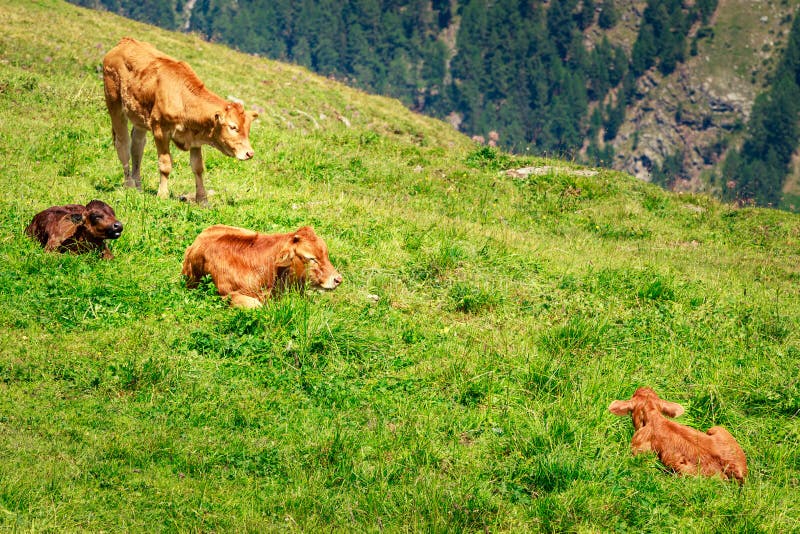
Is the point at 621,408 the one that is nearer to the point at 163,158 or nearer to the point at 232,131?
the point at 232,131

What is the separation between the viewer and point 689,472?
25.3 feet

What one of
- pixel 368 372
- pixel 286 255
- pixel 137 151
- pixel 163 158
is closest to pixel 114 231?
pixel 286 255

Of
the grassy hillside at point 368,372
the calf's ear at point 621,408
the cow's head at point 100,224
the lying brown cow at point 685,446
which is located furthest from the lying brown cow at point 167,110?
the lying brown cow at point 685,446

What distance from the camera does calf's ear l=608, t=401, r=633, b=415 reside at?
855 cm

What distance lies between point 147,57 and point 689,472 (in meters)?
11.9

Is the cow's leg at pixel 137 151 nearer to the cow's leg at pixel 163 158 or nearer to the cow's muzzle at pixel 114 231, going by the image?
the cow's leg at pixel 163 158

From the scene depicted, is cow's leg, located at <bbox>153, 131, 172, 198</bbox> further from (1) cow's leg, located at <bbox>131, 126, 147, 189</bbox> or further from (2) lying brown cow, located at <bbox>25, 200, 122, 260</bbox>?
(2) lying brown cow, located at <bbox>25, 200, 122, 260</bbox>

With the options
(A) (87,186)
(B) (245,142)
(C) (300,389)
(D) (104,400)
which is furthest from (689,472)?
(A) (87,186)

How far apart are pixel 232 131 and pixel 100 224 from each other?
140 inches

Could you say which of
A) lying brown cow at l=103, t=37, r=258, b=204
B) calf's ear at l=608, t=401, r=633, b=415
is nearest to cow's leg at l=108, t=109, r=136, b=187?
lying brown cow at l=103, t=37, r=258, b=204

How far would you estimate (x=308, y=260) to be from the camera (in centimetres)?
1008

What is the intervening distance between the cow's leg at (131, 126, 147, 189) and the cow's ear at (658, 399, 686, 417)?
10784mm

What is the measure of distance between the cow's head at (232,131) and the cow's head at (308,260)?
438 centimetres

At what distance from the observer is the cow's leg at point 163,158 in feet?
46.9
